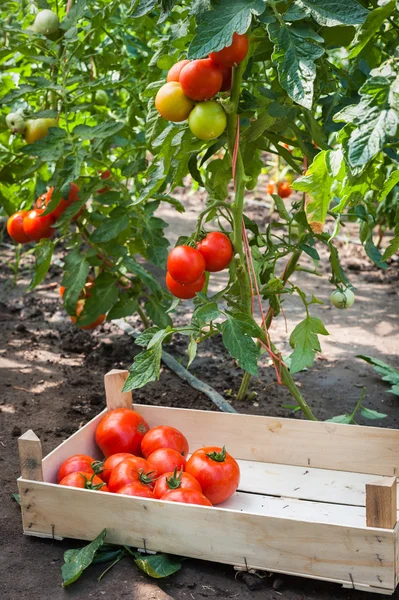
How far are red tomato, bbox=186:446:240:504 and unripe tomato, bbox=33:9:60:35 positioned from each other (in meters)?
1.48

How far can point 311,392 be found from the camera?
10.1ft

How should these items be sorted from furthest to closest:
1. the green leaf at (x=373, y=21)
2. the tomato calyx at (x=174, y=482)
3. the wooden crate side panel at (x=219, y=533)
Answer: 1. the tomato calyx at (x=174, y=482)
2. the wooden crate side panel at (x=219, y=533)
3. the green leaf at (x=373, y=21)

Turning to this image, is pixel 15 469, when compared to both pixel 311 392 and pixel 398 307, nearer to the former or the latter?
pixel 311 392

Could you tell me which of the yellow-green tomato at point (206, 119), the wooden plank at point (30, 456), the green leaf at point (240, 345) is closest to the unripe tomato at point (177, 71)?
the yellow-green tomato at point (206, 119)

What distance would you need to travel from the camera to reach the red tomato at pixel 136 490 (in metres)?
1.99

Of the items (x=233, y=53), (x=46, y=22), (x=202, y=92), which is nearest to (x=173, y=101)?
(x=202, y=92)

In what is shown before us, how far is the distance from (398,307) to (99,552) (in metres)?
2.60

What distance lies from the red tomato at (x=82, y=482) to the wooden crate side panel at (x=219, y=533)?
0.06 metres

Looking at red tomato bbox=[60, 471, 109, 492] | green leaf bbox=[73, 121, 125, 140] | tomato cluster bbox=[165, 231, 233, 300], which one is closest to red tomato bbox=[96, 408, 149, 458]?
red tomato bbox=[60, 471, 109, 492]

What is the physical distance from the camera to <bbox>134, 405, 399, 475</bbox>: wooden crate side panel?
7.35ft

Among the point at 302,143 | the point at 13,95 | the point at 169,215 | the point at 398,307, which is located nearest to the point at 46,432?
the point at 13,95

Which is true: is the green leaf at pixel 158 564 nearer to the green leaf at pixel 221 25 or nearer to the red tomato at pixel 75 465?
the red tomato at pixel 75 465

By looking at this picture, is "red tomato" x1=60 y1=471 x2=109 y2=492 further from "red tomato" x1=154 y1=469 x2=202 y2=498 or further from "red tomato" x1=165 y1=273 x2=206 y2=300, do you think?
"red tomato" x1=165 y1=273 x2=206 y2=300

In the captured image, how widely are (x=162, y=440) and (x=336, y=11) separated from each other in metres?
1.26
